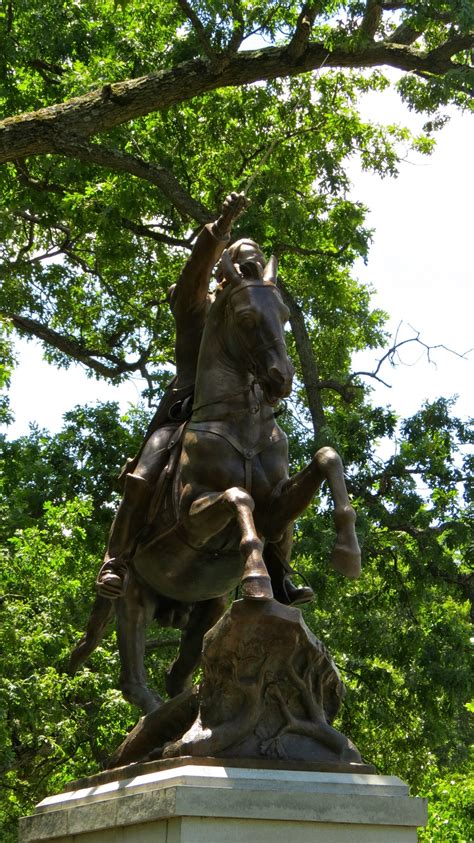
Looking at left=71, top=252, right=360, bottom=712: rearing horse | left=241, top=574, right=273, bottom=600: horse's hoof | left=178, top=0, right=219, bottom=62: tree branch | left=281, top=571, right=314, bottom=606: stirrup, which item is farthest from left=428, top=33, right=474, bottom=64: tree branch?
left=241, top=574, right=273, bottom=600: horse's hoof

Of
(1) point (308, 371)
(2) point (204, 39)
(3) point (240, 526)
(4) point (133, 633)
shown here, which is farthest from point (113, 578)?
(1) point (308, 371)

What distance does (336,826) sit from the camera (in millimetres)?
6055

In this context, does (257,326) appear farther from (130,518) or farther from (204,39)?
(204,39)

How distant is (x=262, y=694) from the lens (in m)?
6.43

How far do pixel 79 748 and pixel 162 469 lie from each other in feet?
35.1

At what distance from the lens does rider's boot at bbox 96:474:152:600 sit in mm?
7797

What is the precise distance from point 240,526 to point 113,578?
1394 mm

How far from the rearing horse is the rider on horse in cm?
11

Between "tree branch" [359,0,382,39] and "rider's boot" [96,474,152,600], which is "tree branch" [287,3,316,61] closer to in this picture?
"tree branch" [359,0,382,39]

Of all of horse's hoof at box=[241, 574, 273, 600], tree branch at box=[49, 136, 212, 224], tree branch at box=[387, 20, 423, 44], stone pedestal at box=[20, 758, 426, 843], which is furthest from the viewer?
tree branch at box=[49, 136, 212, 224]

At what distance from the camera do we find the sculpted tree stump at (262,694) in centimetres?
630

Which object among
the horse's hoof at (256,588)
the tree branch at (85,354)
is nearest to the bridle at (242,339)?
the horse's hoof at (256,588)

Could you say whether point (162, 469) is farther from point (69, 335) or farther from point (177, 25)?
point (69, 335)

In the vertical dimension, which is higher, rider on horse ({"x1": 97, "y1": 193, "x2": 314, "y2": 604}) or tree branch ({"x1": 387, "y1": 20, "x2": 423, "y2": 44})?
tree branch ({"x1": 387, "y1": 20, "x2": 423, "y2": 44})
